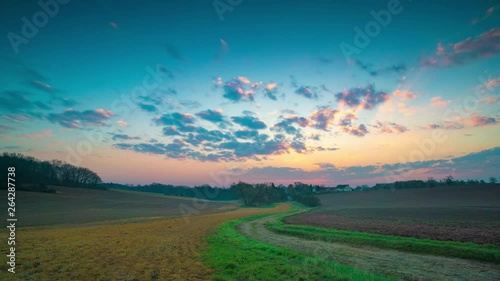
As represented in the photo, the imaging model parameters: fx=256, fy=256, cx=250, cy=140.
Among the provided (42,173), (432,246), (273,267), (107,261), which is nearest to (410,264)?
(432,246)

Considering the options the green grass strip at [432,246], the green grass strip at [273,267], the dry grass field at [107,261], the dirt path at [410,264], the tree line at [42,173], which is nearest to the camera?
the green grass strip at [273,267]

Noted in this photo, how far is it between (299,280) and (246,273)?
106 inches

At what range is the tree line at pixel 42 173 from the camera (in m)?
82.5

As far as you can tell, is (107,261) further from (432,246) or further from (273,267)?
(432,246)

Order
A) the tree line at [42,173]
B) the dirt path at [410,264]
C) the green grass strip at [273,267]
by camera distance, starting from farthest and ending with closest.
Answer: the tree line at [42,173] → the dirt path at [410,264] → the green grass strip at [273,267]

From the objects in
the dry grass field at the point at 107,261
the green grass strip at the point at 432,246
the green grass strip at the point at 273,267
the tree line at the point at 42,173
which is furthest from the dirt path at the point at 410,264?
the tree line at the point at 42,173

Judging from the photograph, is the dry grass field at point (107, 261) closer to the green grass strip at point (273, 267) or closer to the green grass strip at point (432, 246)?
the green grass strip at point (273, 267)

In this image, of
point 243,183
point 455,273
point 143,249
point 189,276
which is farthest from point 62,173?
point 455,273

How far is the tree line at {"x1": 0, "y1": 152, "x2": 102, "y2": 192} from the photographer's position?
271 feet

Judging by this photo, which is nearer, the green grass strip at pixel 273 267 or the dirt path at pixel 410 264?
the green grass strip at pixel 273 267

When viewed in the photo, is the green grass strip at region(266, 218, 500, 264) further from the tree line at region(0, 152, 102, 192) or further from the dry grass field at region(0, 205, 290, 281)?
the tree line at region(0, 152, 102, 192)

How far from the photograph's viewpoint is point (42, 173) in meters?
104

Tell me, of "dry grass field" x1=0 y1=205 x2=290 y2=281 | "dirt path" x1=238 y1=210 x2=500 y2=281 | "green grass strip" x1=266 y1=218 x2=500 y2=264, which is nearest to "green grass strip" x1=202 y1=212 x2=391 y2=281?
"dry grass field" x1=0 y1=205 x2=290 y2=281

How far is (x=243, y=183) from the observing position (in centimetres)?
12938
